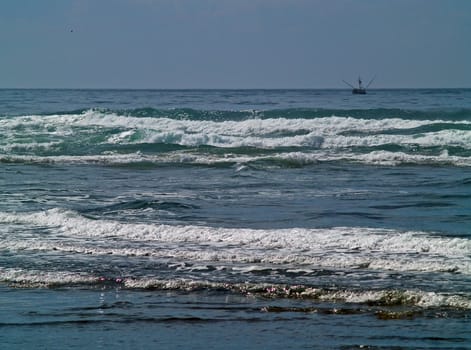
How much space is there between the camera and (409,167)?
78.5 feet

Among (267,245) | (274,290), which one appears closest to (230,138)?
(267,245)

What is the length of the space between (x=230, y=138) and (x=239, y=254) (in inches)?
948

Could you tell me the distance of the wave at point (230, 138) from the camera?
92.3 ft

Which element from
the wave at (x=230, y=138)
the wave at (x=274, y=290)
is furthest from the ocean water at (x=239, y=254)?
the wave at (x=230, y=138)

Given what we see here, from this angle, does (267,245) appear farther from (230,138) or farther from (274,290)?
(230,138)

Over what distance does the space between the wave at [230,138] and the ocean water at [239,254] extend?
6.14ft

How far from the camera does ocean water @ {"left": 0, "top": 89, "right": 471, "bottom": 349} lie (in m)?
7.30

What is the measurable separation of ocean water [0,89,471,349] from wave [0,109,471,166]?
6.14 ft

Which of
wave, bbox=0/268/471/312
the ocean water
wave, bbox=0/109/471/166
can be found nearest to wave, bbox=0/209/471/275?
the ocean water

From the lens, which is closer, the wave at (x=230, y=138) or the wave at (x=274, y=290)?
the wave at (x=274, y=290)

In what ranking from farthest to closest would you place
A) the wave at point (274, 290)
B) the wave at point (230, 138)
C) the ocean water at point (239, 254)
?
1. the wave at point (230, 138)
2. the wave at point (274, 290)
3. the ocean water at point (239, 254)

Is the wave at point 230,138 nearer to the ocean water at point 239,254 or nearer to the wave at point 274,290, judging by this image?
the ocean water at point 239,254

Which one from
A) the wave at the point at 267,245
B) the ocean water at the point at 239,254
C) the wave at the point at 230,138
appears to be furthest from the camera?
the wave at the point at 230,138

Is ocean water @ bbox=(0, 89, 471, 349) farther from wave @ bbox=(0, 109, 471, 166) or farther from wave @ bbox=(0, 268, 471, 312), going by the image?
wave @ bbox=(0, 109, 471, 166)
